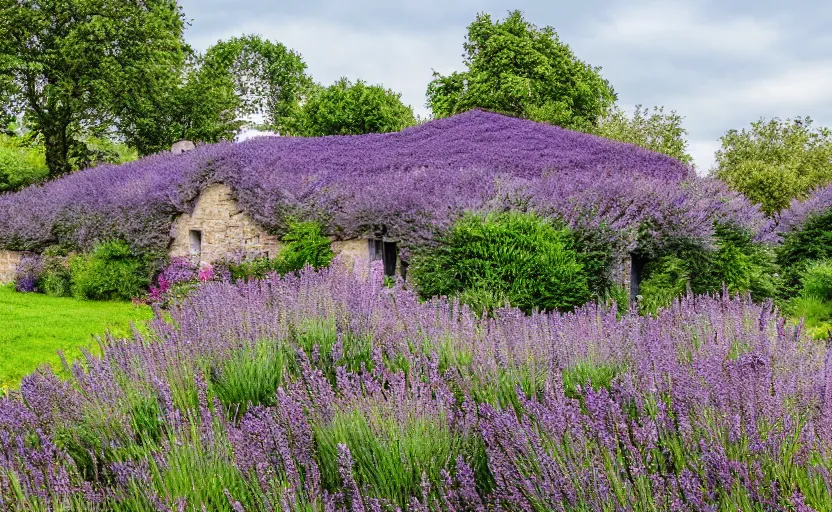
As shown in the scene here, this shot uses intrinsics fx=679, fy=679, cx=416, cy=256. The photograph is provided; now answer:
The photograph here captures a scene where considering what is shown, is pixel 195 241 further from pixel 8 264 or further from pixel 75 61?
pixel 75 61

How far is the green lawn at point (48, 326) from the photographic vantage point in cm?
788

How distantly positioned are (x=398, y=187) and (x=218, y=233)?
153 inches

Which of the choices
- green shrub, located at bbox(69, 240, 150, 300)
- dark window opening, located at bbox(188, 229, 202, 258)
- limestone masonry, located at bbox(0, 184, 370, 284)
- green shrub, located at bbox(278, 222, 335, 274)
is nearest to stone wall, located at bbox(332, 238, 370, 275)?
green shrub, located at bbox(278, 222, 335, 274)

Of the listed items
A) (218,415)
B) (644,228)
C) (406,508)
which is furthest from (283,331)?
(644,228)

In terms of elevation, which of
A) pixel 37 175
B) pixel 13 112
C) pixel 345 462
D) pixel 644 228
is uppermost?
pixel 13 112

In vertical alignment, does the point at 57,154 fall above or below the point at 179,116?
below

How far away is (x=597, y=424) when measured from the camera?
255 centimetres

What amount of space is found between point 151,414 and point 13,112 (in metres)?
23.7

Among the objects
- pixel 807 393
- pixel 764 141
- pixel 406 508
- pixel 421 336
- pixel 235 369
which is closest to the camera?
pixel 406 508

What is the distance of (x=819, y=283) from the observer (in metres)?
11.0

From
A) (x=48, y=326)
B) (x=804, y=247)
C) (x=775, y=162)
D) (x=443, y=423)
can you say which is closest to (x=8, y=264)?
(x=48, y=326)

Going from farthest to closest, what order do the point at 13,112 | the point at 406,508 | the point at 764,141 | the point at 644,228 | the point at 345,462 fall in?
the point at 764,141
the point at 13,112
the point at 644,228
the point at 406,508
the point at 345,462

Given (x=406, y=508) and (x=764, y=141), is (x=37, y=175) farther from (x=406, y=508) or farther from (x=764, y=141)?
(x=764, y=141)

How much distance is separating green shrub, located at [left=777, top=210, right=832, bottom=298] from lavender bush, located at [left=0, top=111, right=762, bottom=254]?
7.25 ft
